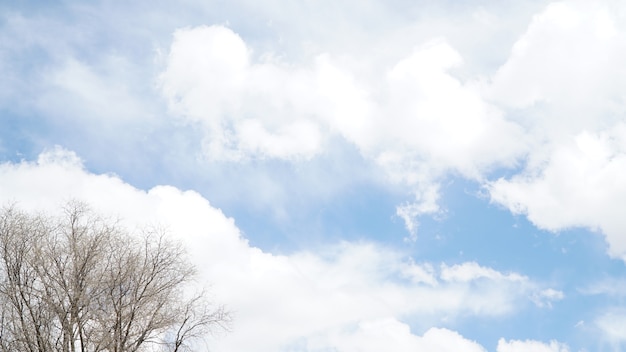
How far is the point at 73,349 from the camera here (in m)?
31.8

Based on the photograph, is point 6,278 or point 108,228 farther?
point 108,228

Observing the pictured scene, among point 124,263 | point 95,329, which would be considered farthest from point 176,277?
point 95,329

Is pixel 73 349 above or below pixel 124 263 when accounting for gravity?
below

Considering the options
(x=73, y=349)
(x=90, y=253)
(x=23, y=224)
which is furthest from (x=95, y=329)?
(x=23, y=224)

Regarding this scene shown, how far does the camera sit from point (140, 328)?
32.8 meters

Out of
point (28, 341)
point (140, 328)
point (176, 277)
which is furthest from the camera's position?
point (176, 277)

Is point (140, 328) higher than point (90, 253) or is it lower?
lower

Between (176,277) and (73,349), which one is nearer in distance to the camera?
(73,349)

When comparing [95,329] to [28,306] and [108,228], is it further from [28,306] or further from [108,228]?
[108,228]

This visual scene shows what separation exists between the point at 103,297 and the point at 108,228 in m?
3.58

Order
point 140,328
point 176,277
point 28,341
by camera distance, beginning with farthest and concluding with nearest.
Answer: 1. point 176,277
2. point 140,328
3. point 28,341

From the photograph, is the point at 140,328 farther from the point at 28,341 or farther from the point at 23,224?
the point at 23,224

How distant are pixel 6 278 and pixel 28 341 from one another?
3241 millimetres

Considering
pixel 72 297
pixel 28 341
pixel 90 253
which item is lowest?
pixel 28 341
